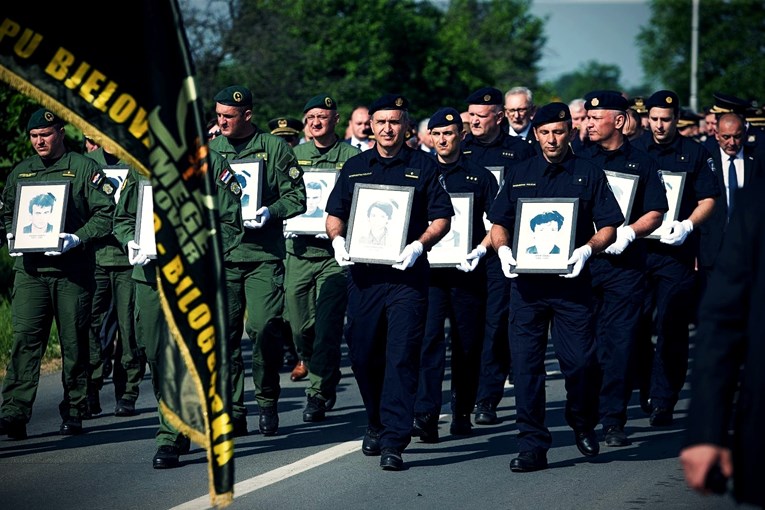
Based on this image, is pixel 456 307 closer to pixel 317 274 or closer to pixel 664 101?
pixel 317 274

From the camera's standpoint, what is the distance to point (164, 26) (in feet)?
14.1

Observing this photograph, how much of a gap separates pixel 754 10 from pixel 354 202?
305 ft

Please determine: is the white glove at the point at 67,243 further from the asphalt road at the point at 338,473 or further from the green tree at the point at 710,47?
the green tree at the point at 710,47

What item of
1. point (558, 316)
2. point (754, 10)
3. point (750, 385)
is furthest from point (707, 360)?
point (754, 10)

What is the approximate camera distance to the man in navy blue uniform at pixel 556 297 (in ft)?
27.3

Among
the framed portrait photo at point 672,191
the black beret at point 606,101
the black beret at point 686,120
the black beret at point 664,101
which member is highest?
the black beret at point 686,120

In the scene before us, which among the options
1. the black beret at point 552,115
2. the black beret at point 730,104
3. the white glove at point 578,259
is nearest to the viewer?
the white glove at point 578,259

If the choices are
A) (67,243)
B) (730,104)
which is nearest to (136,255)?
(67,243)

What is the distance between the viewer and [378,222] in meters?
8.61

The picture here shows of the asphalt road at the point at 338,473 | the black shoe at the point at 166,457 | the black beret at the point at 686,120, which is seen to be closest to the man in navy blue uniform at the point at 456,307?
the asphalt road at the point at 338,473

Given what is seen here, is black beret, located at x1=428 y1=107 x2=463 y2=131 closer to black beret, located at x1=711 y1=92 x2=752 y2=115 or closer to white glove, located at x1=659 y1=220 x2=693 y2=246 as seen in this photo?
white glove, located at x1=659 y1=220 x2=693 y2=246

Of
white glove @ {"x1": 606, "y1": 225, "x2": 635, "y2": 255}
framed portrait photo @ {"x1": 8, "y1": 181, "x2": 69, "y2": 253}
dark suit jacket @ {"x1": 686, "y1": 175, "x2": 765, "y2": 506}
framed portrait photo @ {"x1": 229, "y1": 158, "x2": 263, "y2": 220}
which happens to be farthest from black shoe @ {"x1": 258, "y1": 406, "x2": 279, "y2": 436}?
dark suit jacket @ {"x1": 686, "y1": 175, "x2": 765, "y2": 506}

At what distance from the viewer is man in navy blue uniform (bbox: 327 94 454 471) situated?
846cm

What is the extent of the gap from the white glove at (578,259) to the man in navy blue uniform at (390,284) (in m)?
0.89
